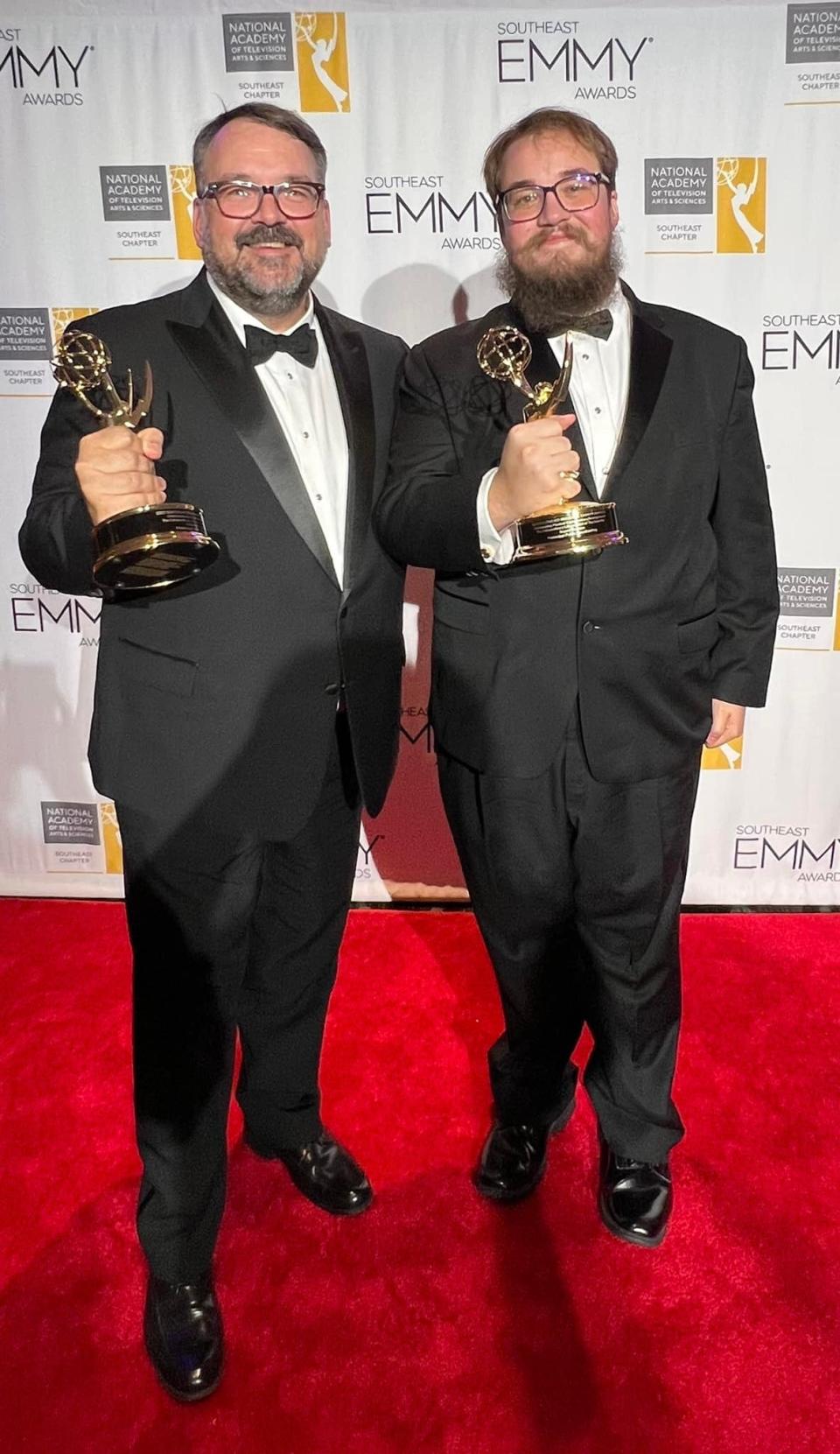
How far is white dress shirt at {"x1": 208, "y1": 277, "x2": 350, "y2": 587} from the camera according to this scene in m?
1.89

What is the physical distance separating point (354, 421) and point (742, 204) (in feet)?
6.20

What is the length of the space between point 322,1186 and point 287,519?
151 centimetres

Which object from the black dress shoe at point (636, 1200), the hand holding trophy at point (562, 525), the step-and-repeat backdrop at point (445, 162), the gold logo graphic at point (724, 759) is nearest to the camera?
the hand holding trophy at point (562, 525)

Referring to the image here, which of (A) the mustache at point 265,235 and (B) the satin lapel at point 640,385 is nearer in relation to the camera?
(A) the mustache at point 265,235

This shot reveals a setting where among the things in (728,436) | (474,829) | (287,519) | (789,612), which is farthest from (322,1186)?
(789,612)

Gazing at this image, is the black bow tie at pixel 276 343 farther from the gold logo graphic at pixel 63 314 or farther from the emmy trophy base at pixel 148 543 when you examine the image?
the gold logo graphic at pixel 63 314

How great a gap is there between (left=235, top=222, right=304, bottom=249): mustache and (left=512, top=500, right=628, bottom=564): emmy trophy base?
0.69m

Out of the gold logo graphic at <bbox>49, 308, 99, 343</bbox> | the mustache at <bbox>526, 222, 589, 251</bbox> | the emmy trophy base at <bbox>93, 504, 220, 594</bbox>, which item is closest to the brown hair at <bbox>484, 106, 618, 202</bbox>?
the mustache at <bbox>526, 222, 589, 251</bbox>

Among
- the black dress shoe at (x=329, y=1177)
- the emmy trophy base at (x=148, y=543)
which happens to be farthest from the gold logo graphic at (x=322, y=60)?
the black dress shoe at (x=329, y=1177)

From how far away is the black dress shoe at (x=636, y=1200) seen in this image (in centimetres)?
226

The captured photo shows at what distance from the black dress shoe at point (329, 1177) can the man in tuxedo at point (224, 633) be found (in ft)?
1.14

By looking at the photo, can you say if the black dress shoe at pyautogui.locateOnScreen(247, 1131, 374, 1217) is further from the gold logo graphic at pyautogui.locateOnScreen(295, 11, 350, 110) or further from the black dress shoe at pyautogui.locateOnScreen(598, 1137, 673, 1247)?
the gold logo graphic at pyautogui.locateOnScreen(295, 11, 350, 110)

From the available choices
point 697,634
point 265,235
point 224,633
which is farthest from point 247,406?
point 697,634

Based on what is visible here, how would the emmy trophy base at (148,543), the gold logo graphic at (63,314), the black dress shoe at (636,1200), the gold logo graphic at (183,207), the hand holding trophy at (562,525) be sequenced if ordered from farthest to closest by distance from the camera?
the gold logo graphic at (63,314)
the gold logo graphic at (183,207)
the black dress shoe at (636,1200)
the hand holding trophy at (562,525)
the emmy trophy base at (148,543)
